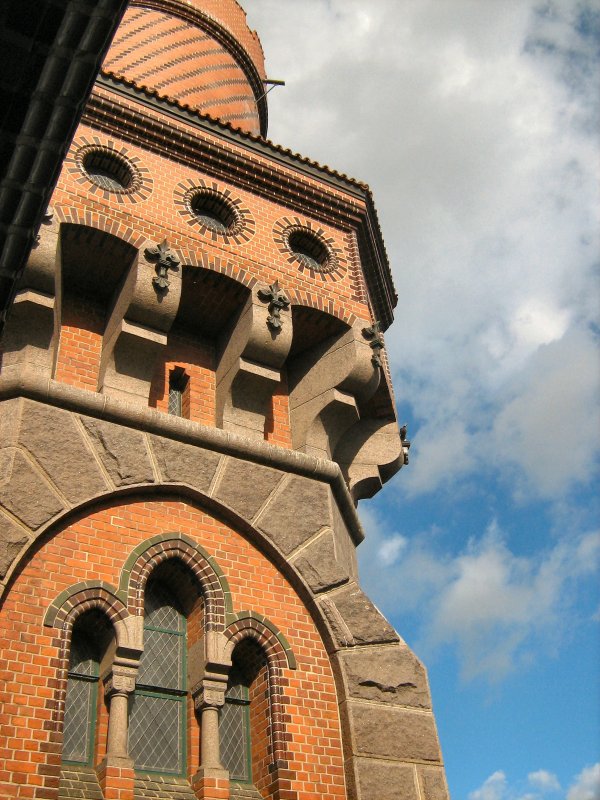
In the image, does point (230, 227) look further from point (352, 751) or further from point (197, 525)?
point (352, 751)

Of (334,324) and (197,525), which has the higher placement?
(334,324)

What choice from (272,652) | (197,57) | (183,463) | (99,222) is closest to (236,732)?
(272,652)

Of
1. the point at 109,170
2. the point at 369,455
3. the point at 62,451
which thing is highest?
the point at 109,170

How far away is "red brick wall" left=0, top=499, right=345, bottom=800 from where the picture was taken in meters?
6.25

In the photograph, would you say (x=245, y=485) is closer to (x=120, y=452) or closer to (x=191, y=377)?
(x=120, y=452)

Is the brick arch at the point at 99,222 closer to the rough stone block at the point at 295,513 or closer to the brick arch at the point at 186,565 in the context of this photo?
the rough stone block at the point at 295,513

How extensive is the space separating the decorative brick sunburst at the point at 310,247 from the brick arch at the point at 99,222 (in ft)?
6.01

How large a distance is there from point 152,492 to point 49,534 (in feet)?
3.37

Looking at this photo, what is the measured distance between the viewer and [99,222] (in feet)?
29.1

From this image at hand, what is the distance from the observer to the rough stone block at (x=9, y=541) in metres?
6.71

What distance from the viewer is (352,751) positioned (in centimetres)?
721

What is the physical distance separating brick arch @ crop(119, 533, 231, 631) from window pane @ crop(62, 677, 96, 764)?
2.23ft

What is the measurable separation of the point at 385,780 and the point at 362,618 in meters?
1.38

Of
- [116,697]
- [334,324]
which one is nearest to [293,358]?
[334,324]
